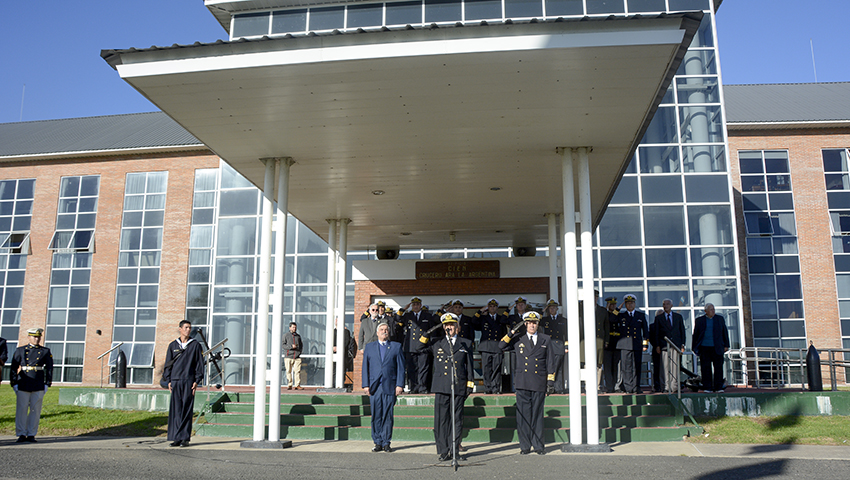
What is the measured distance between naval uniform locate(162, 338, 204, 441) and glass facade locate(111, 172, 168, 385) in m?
20.5

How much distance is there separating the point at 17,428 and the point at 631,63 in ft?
34.6

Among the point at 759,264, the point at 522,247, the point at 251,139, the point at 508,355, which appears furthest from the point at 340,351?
the point at 759,264

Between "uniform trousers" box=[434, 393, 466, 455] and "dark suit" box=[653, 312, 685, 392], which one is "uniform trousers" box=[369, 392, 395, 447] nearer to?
"uniform trousers" box=[434, 393, 466, 455]

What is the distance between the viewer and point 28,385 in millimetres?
10195

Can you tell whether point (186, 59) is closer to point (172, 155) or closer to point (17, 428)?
point (17, 428)

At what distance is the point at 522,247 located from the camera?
1897 centimetres

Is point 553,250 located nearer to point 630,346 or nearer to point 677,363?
point 630,346

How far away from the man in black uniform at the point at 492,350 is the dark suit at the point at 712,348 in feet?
12.3

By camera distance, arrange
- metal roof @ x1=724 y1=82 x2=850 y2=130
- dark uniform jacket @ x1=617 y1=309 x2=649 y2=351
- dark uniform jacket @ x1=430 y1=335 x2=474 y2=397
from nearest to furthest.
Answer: dark uniform jacket @ x1=430 y1=335 x2=474 y2=397 → dark uniform jacket @ x1=617 y1=309 x2=649 y2=351 → metal roof @ x1=724 y1=82 x2=850 y2=130

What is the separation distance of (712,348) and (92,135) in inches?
1279

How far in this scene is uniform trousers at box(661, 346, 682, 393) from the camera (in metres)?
11.4

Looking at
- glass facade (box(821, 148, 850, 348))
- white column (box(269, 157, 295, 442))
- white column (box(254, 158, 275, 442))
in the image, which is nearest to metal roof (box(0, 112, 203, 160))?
Result: white column (box(269, 157, 295, 442))

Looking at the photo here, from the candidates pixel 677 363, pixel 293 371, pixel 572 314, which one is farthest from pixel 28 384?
pixel 677 363

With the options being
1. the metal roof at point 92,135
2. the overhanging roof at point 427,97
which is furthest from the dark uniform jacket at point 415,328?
the metal roof at point 92,135
